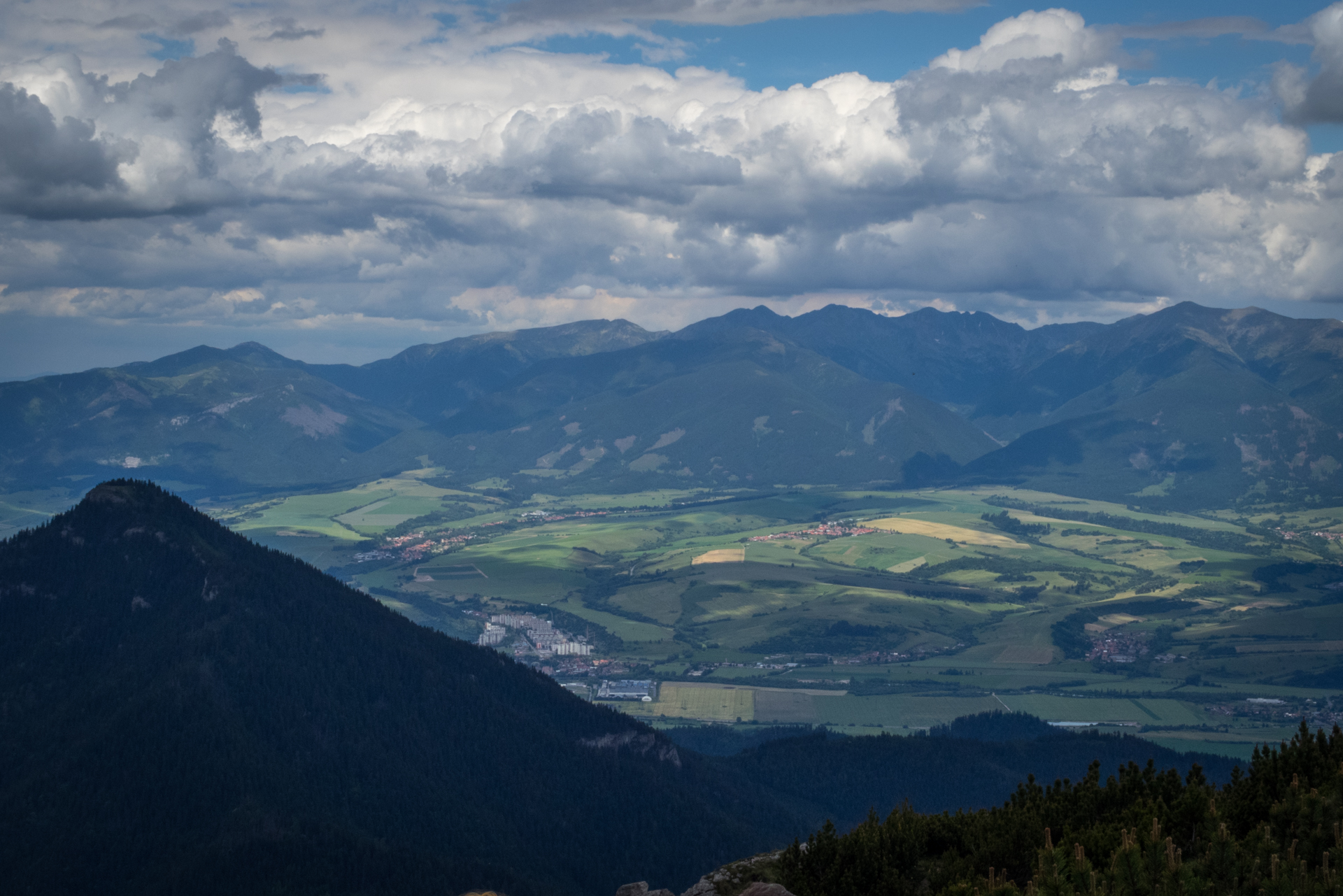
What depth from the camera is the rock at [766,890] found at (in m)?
59.3

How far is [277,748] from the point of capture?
461 ft

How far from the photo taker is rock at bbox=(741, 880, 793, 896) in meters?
59.3

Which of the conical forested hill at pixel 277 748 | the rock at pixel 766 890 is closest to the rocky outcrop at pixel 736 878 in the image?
the rock at pixel 766 890

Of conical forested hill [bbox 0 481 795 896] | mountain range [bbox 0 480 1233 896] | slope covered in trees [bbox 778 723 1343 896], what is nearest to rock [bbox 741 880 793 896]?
slope covered in trees [bbox 778 723 1343 896]

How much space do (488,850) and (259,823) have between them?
83.9 feet

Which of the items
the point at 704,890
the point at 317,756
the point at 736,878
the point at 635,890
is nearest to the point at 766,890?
the point at 704,890

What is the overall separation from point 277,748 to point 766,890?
96.8m

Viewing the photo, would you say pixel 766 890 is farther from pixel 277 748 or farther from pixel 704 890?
pixel 277 748

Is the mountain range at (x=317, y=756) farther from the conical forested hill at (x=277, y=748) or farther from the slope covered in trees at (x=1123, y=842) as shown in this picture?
the slope covered in trees at (x=1123, y=842)

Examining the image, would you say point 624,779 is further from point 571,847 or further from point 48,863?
point 48,863

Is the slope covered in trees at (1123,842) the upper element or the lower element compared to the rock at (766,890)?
upper

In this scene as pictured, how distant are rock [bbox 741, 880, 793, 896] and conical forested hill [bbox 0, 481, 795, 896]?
62.5 metres

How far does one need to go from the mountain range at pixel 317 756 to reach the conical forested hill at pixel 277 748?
0.31 meters

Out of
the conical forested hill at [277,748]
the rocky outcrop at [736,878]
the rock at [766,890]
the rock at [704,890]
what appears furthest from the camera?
the conical forested hill at [277,748]
